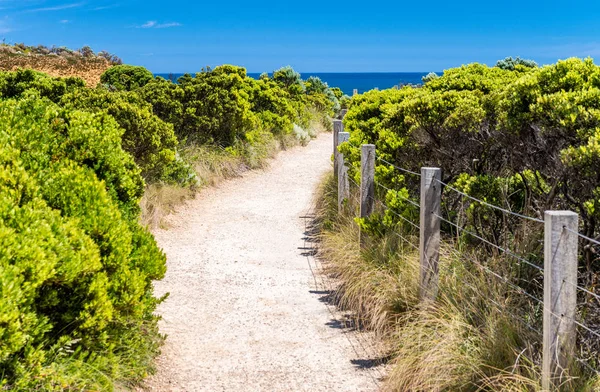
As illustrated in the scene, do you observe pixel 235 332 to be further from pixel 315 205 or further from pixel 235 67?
pixel 235 67

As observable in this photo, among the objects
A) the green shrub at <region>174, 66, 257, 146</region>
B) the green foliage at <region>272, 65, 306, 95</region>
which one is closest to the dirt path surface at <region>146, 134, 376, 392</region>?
the green shrub at <region>174, 66, 257, 146</region>

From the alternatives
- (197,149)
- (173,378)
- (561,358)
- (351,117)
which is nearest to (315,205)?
(351,117)

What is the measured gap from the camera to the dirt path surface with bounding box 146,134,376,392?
198 inches

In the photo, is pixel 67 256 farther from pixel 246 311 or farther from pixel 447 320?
pixel 246 311

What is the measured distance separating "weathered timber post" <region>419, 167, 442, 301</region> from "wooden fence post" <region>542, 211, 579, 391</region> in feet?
6.09

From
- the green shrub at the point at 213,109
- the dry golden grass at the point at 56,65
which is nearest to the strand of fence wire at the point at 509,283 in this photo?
the green shrub at the point at 213,109

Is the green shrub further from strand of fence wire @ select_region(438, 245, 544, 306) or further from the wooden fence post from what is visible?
the wooden fence post

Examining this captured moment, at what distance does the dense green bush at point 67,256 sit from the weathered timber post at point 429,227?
227 centimetres

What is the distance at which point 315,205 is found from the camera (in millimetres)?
11227

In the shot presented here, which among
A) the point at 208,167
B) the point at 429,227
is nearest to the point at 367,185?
the point at 429,227

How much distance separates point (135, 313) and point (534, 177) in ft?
11.4

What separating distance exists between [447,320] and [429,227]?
0.98 metres

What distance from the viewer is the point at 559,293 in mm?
3492

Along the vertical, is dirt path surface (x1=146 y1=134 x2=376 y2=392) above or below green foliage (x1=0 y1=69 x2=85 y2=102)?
below
